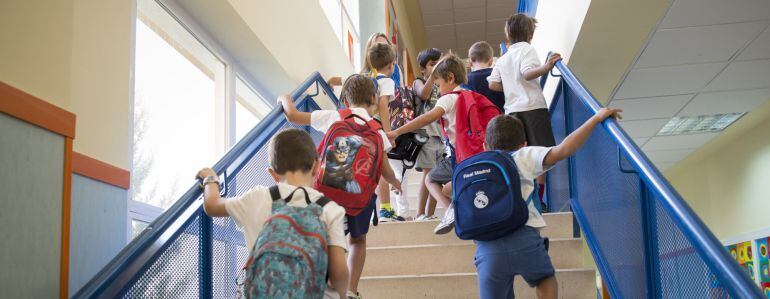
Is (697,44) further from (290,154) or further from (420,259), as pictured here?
(290,154)

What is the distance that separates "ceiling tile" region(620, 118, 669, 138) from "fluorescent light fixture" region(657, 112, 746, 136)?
98 millimetres

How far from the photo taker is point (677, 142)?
983cm

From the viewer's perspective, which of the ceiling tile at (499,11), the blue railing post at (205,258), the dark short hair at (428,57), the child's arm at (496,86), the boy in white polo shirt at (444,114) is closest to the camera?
the blue railing post at (205,258)

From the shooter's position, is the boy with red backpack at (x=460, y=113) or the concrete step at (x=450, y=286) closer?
the concrete step at (x=450, y=286)

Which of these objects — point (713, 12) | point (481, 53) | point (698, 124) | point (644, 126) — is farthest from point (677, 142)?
point (481, 53)

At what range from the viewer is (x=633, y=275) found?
2.92 metres

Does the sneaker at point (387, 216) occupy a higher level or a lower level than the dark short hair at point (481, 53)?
lower

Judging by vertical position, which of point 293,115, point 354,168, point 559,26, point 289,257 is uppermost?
point 559,26

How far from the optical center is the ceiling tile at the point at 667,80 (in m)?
6.48

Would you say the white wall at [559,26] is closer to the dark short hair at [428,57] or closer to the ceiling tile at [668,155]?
the dark short hair at [428,57]

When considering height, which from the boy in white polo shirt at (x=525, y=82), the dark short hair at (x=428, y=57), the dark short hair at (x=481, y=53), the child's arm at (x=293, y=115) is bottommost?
the child's arm at (x=293, y=115)

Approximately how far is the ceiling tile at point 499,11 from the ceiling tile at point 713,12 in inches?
336

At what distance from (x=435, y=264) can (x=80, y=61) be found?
2.53 m

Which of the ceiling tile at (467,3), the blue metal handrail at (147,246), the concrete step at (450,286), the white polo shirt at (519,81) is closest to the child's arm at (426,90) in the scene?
the white polo shirt at (519,81)
